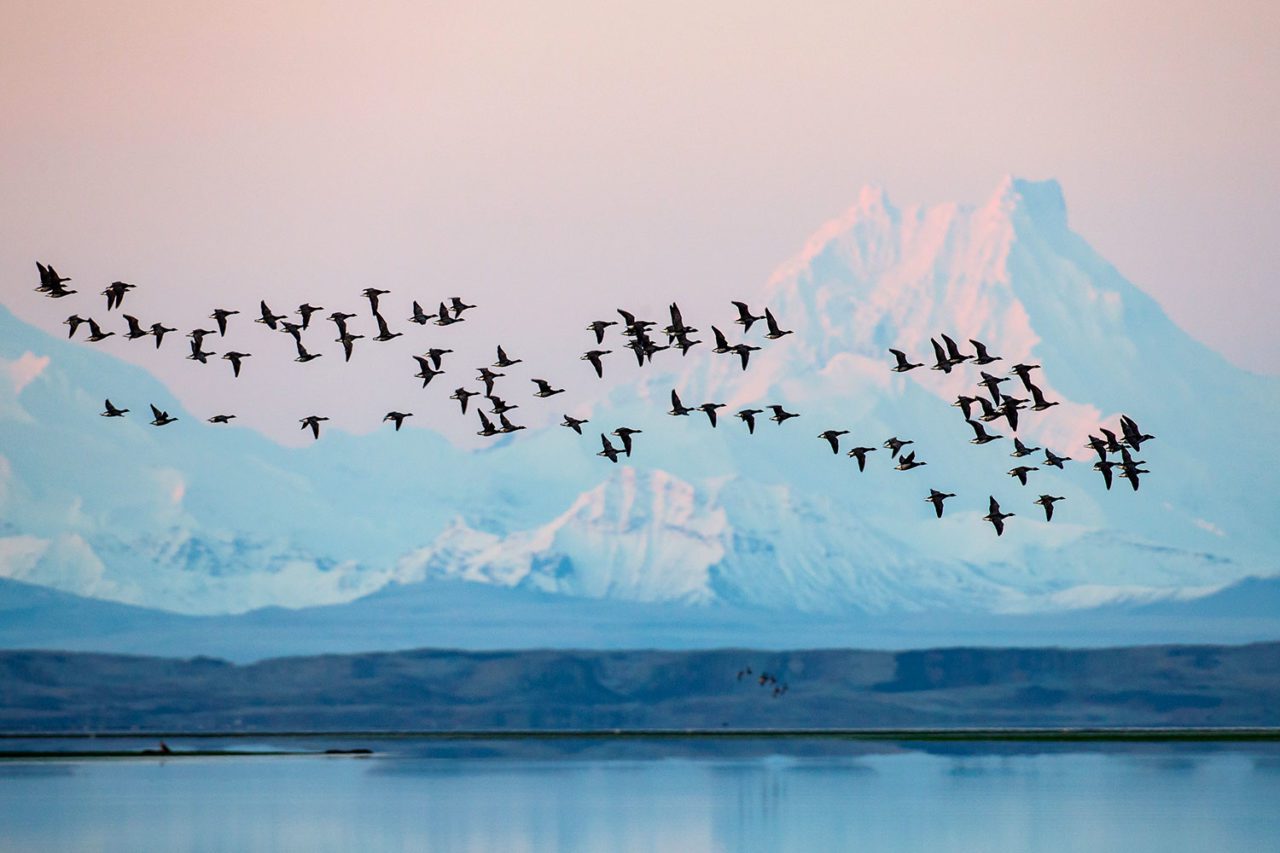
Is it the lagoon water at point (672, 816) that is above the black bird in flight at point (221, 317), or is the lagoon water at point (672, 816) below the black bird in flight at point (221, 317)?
below

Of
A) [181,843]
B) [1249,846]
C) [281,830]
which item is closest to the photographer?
[1249,846]

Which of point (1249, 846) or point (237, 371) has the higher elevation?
point (237, 371)

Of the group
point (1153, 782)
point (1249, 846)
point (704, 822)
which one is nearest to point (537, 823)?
point (704, 822)

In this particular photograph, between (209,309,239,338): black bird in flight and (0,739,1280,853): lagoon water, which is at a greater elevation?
(209,309,239,338): black bird in flight

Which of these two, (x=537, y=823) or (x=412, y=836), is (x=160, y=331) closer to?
(x=412, y=836)

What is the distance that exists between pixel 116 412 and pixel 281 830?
4087cm

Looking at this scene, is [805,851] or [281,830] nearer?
[805,851]

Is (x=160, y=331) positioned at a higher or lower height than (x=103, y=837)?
higher

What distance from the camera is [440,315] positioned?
4525 inches

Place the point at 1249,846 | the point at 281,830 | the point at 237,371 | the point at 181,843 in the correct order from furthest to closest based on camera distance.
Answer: the point at 281,830 → the point at 181,843 → the point at 1249,846 → the point at 237,371

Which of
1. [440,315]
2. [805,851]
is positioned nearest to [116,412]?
[440,315]

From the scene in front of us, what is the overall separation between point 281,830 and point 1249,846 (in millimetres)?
57824

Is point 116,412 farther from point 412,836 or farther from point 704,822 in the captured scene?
point 704,822

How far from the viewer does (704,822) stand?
155 metres
